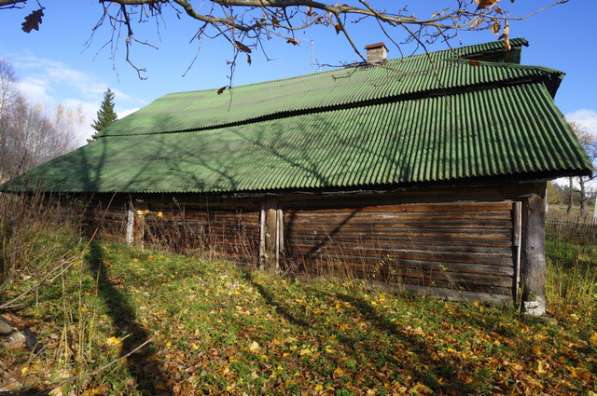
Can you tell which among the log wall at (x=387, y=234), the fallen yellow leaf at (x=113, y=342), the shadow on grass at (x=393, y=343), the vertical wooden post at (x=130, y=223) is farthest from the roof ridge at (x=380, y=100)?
the fallen yellow leaf at (x=113, y=342)

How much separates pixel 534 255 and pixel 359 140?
500 centimetres

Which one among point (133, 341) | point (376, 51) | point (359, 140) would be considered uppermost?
point (376, 51)

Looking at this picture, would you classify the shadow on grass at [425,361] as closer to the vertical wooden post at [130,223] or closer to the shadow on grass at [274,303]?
the shadow on grass at [274,303]

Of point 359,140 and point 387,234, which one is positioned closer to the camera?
point 387,234

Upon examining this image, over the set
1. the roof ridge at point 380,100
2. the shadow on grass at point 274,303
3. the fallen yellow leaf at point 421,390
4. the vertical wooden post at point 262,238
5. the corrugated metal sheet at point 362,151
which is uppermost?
the roof ridge at point 380,100

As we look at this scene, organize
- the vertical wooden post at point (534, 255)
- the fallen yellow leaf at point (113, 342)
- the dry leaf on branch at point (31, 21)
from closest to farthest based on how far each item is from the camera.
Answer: the dry leaf on branch at point (31, 21) → the fallen yellow leaf at point (113, 342) → the vertical wooden post at point (534, 255)

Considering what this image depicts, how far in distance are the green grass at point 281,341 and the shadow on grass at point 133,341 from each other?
0.05 ft

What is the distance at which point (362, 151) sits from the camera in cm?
910

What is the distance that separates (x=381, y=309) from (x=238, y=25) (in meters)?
5.38

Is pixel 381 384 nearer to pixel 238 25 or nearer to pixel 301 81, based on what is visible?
pixel 238 25

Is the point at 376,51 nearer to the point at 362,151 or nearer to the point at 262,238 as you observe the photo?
the point at 362,151

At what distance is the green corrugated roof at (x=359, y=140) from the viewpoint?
7246 millimetres

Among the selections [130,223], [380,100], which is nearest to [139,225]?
[130,223]

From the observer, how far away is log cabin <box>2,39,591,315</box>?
6914 millimetres
